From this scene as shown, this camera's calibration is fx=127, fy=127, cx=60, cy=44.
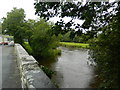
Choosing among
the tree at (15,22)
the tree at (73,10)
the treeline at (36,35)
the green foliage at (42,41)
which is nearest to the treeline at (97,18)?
the tree at (73,10)

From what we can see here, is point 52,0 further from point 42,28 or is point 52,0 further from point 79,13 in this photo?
point 42,28

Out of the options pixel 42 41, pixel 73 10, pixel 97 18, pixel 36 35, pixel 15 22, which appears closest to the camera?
pixel 73 10

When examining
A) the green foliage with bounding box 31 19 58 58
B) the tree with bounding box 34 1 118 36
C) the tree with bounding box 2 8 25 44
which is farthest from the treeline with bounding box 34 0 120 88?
the tree with bounding box 2 8 25 44

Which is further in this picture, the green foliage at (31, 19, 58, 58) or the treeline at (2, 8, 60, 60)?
the treeline at (2, 8, 60, 60)

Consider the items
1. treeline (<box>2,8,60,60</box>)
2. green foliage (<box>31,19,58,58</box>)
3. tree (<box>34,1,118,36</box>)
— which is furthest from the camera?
treeline (<box>2,8,60,60</box>)

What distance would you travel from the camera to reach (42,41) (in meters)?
17.7

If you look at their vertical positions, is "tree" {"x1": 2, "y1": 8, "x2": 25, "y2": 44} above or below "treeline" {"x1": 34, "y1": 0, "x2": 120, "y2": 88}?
above

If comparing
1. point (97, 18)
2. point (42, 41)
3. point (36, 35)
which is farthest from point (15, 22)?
point (97, 18)

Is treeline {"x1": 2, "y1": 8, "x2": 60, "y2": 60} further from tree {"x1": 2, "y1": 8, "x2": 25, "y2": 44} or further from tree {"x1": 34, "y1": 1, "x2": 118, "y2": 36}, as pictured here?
tree {"x1": 34, "y1": 1, "x2": 118, "y2": 36}

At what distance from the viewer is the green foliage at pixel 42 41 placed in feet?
56.6

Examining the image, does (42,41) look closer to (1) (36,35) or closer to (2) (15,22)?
(1) (36,35)

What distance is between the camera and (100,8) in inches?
80.4

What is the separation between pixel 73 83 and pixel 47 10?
24.3 feet

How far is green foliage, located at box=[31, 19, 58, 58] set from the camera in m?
17.3
